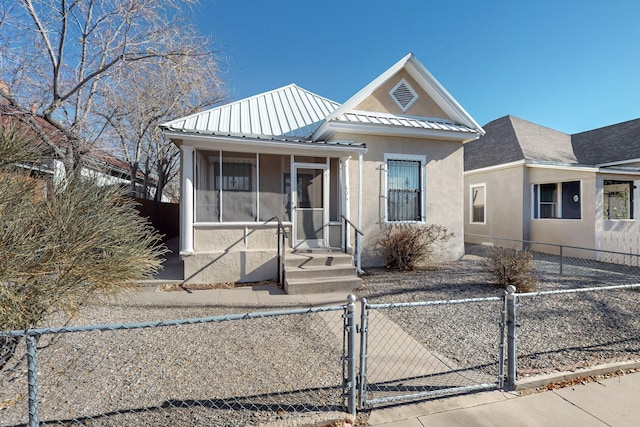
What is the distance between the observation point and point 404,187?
987cm

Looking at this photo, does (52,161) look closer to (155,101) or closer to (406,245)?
(406,245)

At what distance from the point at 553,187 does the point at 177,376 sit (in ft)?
50.7

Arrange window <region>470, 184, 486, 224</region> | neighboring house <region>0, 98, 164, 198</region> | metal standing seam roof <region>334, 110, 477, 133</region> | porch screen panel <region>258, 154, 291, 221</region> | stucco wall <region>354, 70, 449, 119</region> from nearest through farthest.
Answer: neighboring house <region>0, 98, 164, 198</region>
porch screen panel <region>258, 154, 291, 221</region>
metal standing seam roof <region>334, 110, 477, 133</region>
stucco wall <region>354, 70, 449, 119</region>
window <region>470, 184, 486, 224</region>

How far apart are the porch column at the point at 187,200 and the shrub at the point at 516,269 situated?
731cm

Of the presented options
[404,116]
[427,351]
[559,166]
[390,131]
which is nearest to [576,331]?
[427,351]

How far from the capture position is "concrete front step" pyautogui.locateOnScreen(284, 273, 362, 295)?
21.9 ft

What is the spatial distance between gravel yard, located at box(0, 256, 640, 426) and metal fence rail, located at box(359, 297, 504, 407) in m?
0.04

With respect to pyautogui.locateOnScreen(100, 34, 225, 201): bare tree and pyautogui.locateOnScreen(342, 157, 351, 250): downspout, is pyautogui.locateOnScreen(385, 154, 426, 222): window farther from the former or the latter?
pyautogui.locateOnScreen(100, 34, 225, 201): bare tree

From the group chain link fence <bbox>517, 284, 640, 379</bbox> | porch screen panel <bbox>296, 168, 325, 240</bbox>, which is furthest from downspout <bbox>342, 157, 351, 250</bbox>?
chain link fence <bbox>517, 284, 640, 379</bbox>

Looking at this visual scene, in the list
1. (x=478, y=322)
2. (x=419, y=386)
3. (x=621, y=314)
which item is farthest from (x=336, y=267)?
(x=621, y=314)

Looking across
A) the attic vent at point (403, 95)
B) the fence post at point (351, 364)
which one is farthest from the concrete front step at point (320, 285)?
the attic vent at point (403, 95)

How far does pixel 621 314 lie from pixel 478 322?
9.54 feet

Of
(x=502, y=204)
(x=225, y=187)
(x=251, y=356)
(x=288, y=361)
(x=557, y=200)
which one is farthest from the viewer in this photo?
(x=502, y=204)

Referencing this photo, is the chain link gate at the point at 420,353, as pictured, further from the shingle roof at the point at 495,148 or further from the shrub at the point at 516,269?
the shingle roof at the point at 495,148
